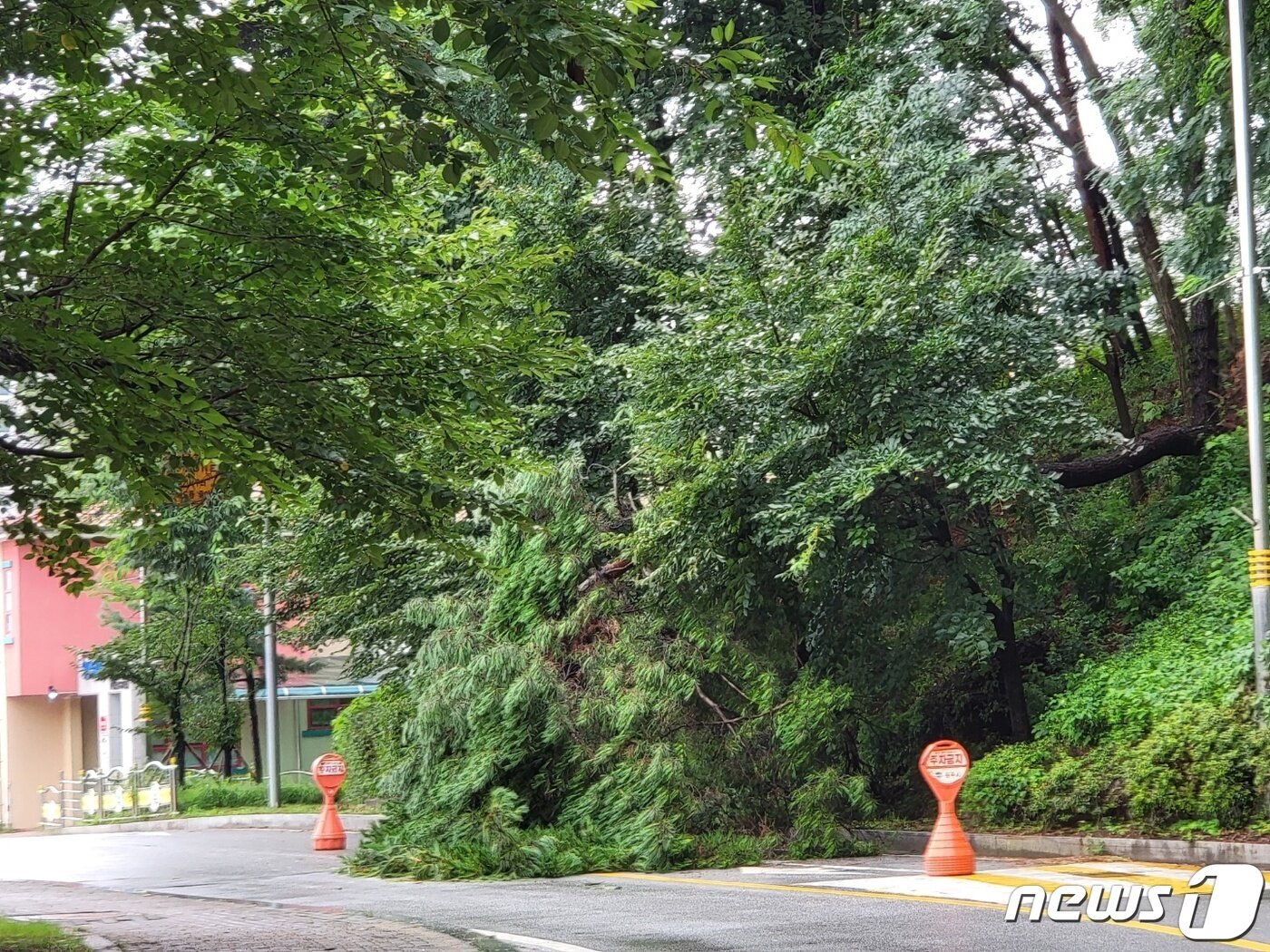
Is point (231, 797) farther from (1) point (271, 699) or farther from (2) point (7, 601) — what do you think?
(2) point (7, 601)

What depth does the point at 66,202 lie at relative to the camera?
9688mm

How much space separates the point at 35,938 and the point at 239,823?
18165 millimetres

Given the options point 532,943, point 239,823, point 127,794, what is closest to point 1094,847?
point 532,943

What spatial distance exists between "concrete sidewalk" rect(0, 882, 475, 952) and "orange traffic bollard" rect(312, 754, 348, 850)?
386 centimetres

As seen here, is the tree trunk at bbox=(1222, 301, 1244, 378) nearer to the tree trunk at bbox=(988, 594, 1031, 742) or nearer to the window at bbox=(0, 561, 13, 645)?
the tree trunk at bbox=(988, 594, 1031, 742)

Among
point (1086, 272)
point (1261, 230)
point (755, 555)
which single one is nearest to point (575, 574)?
point (755, 555)

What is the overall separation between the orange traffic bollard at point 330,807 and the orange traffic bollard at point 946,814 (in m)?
8.62

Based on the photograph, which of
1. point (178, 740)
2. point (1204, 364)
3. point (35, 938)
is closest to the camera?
point (35, 938)

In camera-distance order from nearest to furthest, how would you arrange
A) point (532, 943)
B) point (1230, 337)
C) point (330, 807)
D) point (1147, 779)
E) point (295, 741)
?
1. point (532, 943)
2. point (1147, 779)
3. point (330, 807)
4. point (1230, 337)
5. point (295, 741)

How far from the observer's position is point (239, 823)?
26.5 m

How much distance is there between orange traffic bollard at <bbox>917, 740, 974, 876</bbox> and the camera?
11.4 metres

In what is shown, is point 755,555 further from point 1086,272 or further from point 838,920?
point 838,920

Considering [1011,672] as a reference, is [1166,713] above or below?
below

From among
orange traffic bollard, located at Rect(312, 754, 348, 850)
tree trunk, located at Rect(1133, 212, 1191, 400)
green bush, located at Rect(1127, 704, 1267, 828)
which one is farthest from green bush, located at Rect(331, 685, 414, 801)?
tree trunk, located at Rect(1133, 212, 1191, 400)
